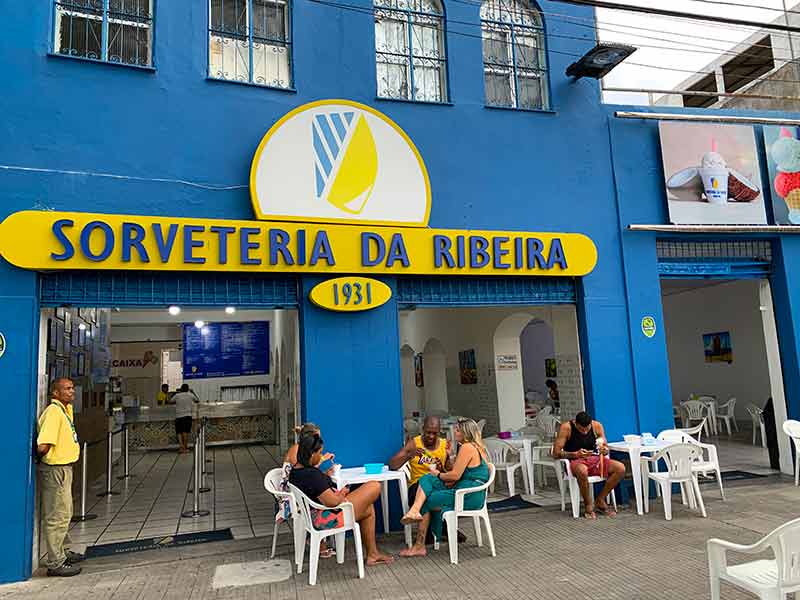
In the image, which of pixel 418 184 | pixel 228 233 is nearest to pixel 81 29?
pixel 228 233

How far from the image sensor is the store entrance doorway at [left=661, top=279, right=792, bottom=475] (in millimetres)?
11983

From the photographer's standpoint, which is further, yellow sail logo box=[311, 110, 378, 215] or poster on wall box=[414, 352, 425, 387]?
poster on wall box=[414, 352, 425, 387]

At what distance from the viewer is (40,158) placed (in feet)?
17.7

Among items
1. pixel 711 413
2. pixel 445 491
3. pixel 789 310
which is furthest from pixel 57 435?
pixel 711 413

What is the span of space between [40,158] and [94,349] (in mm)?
4698

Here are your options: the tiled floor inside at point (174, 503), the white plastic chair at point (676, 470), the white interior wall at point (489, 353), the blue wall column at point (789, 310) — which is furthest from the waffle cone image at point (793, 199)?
the tiled floor inside at point (174, 503)

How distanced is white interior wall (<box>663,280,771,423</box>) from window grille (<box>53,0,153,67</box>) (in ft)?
36.3

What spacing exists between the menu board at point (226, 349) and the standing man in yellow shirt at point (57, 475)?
9898 mm

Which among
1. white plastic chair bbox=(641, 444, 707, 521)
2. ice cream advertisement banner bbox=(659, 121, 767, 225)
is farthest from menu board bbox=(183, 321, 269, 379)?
white plastic chair bbox=(641, 444, 707, 521)

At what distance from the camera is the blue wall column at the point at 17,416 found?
190 inches

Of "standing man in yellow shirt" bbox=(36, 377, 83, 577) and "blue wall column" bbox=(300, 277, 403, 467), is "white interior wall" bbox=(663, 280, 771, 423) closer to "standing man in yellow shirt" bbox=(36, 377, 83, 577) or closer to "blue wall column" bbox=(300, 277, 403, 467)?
"blue wall column" bbox=(300, 277, 403, 467)

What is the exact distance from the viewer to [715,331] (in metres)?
13.9

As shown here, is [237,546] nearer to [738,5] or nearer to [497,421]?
[497,421]

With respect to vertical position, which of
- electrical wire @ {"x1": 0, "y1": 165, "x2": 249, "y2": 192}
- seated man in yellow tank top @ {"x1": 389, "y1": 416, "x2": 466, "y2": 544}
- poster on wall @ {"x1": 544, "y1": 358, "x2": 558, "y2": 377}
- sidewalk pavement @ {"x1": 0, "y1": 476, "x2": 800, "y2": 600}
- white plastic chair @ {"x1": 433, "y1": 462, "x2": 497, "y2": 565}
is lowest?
sidewalk pavement @ {"x1": 0, "y1": 476, "x2": 800, "y2": 600}
